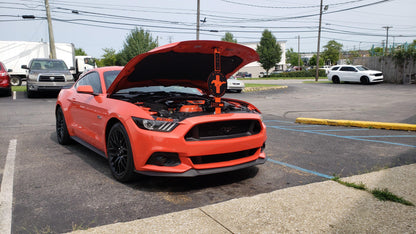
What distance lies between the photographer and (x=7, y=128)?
7898 mm

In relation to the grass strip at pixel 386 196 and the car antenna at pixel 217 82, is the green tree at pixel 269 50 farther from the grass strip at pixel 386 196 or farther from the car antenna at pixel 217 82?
the grass strip at pixel 386 196

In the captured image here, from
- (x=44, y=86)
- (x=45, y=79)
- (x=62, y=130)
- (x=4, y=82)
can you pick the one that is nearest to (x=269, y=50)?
(x=45, y=79)

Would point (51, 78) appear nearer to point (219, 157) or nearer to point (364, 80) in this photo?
point (219, 157)

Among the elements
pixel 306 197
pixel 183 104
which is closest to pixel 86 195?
pixel 183 104

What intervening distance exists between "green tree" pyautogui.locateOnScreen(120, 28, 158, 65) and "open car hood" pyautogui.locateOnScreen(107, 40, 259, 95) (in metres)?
50.8

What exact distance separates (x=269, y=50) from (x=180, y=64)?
204 feet

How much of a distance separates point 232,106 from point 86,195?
205 centimetres

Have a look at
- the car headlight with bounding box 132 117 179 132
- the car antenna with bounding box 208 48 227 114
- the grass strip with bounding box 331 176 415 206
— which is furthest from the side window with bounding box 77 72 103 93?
the grass strip with bounding box 331 176 415 206

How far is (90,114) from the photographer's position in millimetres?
4793

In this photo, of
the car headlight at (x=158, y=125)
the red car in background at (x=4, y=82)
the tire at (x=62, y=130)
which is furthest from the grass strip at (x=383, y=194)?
the red car in background at (x=4, y=82)

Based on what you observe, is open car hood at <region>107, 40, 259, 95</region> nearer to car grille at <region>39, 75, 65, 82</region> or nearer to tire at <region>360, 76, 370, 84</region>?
car grille at <region>39, 75, 65, 82</region>

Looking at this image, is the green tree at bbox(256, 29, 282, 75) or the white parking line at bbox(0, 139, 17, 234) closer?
the white parking line at bbox(0, 139, 17, 234)

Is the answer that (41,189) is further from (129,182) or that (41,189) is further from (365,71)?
(365,71)

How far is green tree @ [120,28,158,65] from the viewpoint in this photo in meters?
54.3
